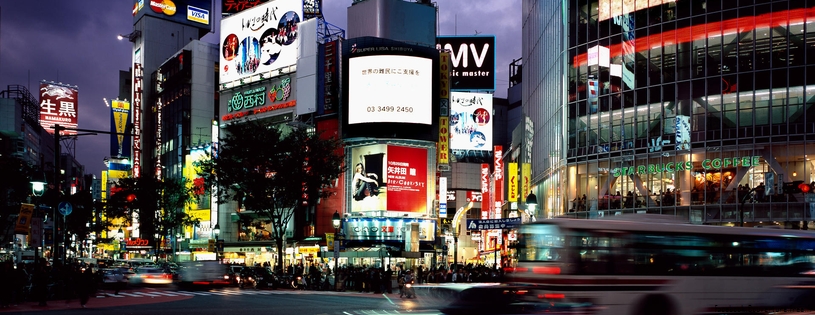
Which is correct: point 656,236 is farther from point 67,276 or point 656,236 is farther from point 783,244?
point 67,276

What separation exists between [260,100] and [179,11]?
68006mm

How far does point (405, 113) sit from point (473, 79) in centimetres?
3529

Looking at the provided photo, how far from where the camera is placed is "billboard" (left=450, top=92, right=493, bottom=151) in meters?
102

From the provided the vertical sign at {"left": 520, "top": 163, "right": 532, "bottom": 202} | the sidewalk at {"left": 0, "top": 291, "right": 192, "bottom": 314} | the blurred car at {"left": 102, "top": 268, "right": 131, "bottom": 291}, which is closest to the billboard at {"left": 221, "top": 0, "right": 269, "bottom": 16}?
the vertical sign at {"left": 520, "top": 163, "right": 532, "bottom": 202}

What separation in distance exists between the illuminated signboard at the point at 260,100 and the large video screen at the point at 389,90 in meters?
10.8

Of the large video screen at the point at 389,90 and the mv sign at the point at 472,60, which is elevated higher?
the mv sign at the point at 472,60

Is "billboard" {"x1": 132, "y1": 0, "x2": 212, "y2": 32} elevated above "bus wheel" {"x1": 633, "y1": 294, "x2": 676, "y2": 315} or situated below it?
above

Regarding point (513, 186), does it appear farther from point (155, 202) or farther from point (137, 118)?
point (137, 118)

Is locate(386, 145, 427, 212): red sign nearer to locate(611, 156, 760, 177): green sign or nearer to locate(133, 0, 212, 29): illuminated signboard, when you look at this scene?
locate(611, 156, 760, 177): green sign

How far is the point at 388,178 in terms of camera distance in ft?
245

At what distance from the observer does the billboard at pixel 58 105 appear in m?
173

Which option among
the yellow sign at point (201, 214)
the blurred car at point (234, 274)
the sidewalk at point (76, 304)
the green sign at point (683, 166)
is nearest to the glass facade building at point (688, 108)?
the green sign at point (683, 166)

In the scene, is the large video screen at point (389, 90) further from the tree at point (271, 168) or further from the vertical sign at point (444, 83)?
the tree at point (271, 168)

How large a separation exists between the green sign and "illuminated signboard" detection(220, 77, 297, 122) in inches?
1507
